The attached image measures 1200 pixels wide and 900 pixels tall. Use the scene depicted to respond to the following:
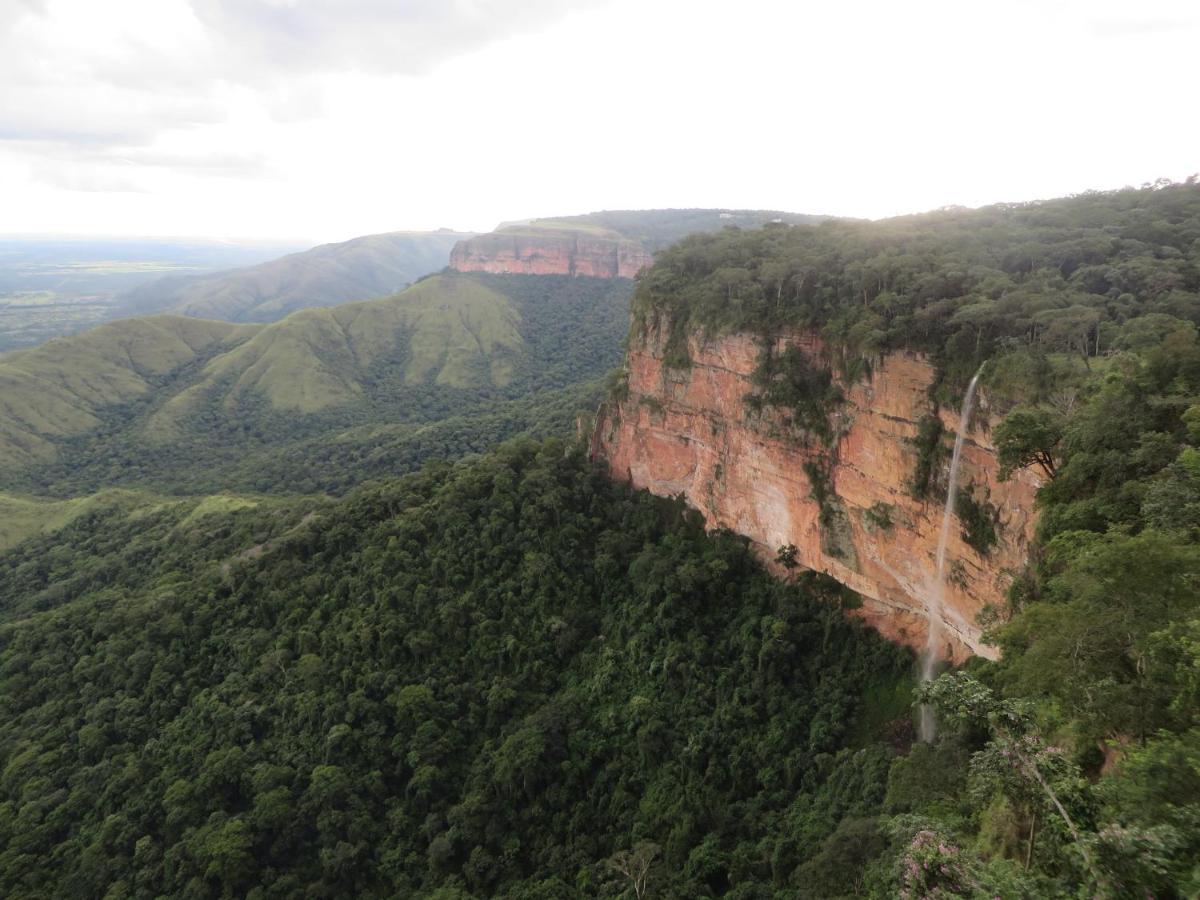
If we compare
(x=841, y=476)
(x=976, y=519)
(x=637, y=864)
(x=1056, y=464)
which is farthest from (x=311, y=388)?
(x=1056, y=464)

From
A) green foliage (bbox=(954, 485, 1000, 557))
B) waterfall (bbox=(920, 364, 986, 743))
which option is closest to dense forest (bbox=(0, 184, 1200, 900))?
green foliage (bbox=(954, 485, 1000, 557))

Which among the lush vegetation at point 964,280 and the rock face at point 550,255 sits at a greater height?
the lush vegetation at point 964,280

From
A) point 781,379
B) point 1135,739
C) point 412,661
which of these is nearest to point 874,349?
point 781,379

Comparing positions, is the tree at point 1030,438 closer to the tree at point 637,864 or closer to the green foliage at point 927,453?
the green foliage at point 927,453

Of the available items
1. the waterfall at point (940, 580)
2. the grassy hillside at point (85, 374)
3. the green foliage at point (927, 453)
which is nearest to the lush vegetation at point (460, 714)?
the waterfall at point (940, 580)

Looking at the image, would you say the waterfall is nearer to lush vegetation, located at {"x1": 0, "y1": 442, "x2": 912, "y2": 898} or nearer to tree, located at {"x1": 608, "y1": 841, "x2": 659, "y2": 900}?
lush vegetation, located at {"x1": 0, "y1": 442, "x2": 912, "y2": 898}

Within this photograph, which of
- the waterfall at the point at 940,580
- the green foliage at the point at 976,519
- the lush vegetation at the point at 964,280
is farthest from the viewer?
the waterfall at the point at 940,580

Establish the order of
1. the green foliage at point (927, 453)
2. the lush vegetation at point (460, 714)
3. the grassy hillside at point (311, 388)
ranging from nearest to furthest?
the green foliage at point (927, 453) < the lush vegetation at point (460, 714) < the grassy hillside at point (311, 388)
